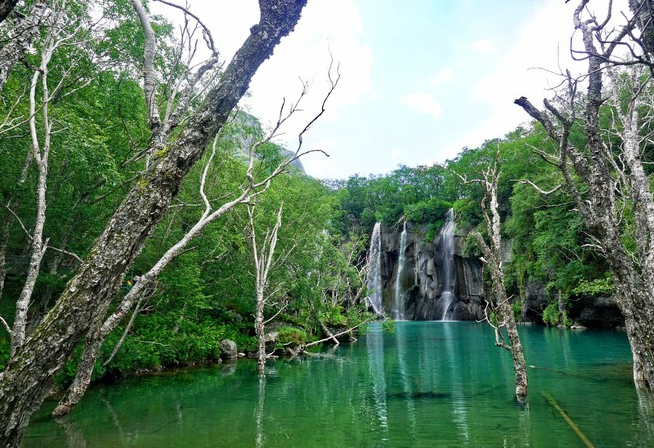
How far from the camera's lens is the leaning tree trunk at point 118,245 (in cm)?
251

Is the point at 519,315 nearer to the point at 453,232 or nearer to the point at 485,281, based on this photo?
the point at 485,281

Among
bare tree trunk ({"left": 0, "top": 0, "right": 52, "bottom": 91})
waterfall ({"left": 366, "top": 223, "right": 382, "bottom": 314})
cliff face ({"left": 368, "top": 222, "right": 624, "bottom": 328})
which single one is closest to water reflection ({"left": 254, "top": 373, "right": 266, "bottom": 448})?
bare tree trunk ({"left": 0, "top": 0, "right": 52, "bottom": 91})

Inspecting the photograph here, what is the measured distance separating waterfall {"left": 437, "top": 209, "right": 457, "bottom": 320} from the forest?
9.40 m

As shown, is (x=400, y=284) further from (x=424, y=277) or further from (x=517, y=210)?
(x=517, y=210)

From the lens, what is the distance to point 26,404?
8.28 feet

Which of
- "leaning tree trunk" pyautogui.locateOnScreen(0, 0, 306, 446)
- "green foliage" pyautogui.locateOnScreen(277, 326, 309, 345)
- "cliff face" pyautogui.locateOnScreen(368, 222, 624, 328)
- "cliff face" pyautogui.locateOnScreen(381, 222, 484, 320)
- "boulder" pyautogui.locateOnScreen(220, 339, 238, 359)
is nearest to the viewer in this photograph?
"leaning tree trunk" pyautogui.locateOnScreen(0, 0, 306, 446)

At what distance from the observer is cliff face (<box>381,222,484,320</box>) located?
45153 mm

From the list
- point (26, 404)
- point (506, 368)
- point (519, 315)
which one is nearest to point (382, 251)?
point (519, 315)

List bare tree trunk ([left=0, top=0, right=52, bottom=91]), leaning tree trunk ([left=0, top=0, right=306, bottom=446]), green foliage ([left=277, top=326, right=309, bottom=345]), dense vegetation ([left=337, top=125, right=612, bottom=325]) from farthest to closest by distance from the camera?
dense vegetation ([left=337, top=125, right=612, bottom=325]), green foliage ([left=277, top=326, right=309, bottom=345]), bare tree trunk ([left=0, top=0, right=52, bottom=91]), leaning tree trunk ([left=0, top=0, right=306, bottom=446])

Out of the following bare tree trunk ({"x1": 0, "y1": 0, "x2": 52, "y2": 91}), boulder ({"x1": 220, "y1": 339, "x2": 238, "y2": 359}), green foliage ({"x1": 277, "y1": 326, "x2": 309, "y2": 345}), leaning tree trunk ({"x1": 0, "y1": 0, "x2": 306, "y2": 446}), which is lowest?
boulder ({"x1": 220, "y1": 339, "x2": 238, "y2": 359})

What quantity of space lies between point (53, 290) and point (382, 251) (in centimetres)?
4459

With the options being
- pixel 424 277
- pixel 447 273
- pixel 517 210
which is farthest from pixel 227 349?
pixel 424 277

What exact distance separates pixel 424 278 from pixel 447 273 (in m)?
2.87

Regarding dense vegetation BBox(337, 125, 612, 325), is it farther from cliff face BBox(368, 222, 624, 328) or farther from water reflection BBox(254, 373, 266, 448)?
water reflection BBox(254, 373, 266, 448)
